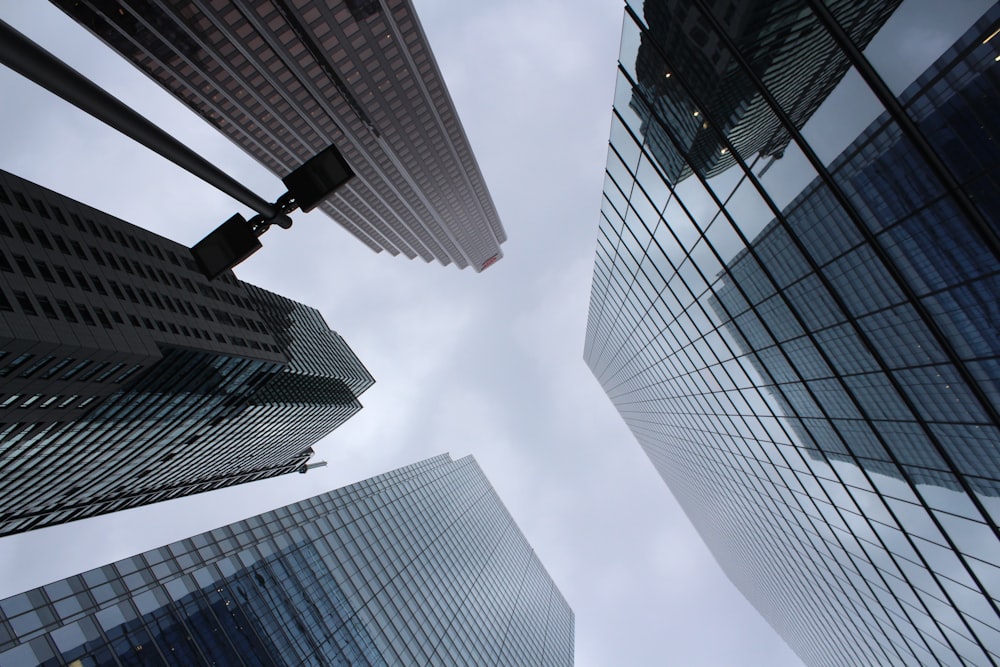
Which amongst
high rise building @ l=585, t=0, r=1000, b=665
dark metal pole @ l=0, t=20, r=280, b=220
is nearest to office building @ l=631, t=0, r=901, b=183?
high rise building @ l=585, t=0, r=1000, b=665

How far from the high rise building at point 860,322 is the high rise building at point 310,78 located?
237 ft

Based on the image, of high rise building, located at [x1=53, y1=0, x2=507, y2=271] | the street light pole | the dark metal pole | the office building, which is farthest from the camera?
high rise building, located at [x1=53, y1=0, x2=507, y2=271]

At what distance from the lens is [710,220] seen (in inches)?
750

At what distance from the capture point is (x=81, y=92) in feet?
12.8

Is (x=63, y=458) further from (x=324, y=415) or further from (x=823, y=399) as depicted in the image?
(x=823, y=399)

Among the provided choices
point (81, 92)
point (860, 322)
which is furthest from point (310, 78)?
point (81, 92)

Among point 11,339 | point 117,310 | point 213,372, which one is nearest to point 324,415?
point 213,372

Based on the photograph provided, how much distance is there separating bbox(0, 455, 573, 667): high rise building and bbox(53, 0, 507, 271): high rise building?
6719cm

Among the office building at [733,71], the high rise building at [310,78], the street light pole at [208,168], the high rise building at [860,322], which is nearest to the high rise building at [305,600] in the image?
the street light pole at [208,168]

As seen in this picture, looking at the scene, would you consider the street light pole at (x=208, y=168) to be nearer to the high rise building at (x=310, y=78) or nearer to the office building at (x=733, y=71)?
the office building at (x=733, y=71)

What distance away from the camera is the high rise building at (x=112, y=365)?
4203 centimetres

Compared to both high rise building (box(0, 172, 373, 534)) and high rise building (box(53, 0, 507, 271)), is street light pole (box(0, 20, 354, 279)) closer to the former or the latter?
high rise building (box(0, 172, 373, 534))

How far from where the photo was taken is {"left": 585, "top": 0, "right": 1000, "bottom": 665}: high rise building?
34.5 ft

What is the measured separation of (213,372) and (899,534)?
68.2 metres
